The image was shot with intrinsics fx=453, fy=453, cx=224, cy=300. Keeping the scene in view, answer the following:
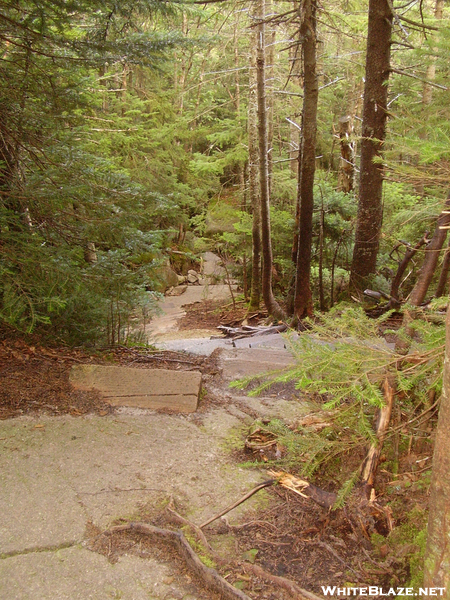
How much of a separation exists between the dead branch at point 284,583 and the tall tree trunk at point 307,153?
7.39 metres

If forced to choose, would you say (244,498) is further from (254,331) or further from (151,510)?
(254,331)

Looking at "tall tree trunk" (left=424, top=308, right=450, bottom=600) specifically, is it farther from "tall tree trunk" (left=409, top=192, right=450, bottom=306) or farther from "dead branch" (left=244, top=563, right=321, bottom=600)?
"tall tree trunk" (left=409, top=192, right=450, bottom=306)

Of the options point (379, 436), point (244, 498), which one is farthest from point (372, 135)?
point (244, 498)

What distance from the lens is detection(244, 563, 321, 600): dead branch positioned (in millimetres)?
2206

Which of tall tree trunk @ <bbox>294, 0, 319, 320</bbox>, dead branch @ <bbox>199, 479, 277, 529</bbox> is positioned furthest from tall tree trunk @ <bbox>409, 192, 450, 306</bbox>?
tall tree trunk @ <bbox>294, 0, 319, 320</bbox>

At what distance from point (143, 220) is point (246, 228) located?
30.9 feet

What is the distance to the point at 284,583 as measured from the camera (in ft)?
7.61

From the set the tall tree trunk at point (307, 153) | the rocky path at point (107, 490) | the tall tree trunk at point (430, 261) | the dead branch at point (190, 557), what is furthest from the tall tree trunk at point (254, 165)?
the dead branch at point (190, 557)

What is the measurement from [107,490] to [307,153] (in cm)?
758

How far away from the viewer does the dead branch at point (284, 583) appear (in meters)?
2.21

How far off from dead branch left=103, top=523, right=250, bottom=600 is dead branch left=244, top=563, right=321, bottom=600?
197 millimetres

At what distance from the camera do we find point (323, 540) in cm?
266

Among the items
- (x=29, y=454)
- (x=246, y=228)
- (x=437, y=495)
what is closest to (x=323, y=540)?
(x=437, y=495)

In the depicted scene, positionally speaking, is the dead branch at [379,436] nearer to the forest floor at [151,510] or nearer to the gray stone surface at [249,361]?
the forest floor at [151,510]
